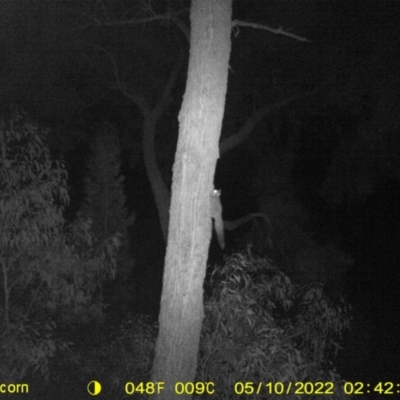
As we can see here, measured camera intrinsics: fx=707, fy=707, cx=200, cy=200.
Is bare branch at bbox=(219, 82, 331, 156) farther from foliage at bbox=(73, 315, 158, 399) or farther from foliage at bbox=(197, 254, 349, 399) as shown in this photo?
foliage at bbox=(197, 254, 349, 399)

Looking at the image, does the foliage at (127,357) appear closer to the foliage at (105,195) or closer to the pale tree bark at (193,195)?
the pale tree bark at (193,195)

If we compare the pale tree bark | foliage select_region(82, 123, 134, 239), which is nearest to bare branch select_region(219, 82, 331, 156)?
foliage select_region(82, 123, 134, 239)

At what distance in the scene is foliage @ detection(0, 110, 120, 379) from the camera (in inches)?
267

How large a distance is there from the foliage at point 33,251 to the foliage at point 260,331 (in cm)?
154

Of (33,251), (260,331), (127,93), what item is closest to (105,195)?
(127,93)

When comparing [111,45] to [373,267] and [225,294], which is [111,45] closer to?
[225,294]

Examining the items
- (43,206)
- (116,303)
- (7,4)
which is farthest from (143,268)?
(43,206)

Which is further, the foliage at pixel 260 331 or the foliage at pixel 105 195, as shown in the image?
the foliage at pixel 105 195

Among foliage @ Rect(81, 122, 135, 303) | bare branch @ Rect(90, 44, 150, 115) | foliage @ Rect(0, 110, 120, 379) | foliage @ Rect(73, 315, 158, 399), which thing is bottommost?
foliage @ Rect(73, 315, 158, 399)

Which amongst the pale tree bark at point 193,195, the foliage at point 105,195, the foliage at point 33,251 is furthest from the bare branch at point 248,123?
the pale tree bark at point 193,195

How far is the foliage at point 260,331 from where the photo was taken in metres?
6.16

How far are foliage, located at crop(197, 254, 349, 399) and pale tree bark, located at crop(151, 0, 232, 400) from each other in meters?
0.90

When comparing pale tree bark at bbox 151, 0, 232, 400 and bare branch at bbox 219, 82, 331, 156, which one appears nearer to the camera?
pale tree bark at bbox 151, 0, 232, 400

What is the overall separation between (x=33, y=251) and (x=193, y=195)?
2.48 meters
